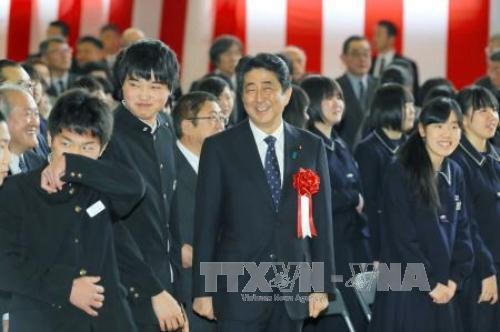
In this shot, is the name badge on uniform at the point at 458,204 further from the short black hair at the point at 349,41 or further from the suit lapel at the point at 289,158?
the short black hair at the point at 349,41

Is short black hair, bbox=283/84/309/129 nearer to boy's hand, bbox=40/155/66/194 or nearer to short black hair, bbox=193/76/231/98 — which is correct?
short black hair, bbox=193/76/231/98

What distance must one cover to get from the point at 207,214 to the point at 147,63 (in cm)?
61

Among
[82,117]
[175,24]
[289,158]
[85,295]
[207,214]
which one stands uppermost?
[175,24]

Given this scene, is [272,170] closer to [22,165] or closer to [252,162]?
[252,162]

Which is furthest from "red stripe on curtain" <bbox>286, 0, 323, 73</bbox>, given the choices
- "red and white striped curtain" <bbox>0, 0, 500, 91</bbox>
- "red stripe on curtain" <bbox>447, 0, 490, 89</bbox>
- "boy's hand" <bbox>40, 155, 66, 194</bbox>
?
"boy's hand" <bbox>40, 155, 66, 194</bbox>

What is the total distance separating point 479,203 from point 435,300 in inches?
29.5

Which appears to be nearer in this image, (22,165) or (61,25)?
(22,165)

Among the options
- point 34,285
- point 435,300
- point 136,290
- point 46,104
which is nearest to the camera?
point 34,285

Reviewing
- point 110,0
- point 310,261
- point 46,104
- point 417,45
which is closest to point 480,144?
point 310,261

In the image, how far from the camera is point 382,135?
6.18m

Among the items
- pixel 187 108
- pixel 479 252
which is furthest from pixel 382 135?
pixel 187 108

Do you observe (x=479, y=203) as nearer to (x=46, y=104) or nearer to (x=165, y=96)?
(x=165, y=96)

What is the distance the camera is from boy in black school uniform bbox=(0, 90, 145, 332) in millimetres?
3537

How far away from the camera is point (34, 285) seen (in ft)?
11.6
